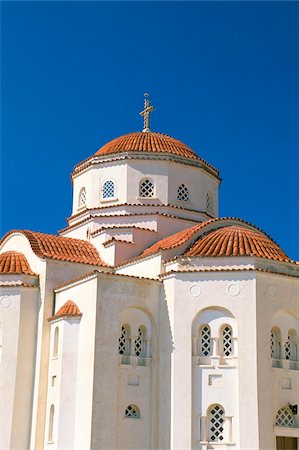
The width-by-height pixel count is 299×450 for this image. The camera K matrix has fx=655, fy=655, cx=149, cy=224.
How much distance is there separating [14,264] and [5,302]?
1.67 m

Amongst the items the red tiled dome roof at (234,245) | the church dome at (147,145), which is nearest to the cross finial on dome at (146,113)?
the church dome at (147,145)

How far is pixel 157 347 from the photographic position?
2248cm

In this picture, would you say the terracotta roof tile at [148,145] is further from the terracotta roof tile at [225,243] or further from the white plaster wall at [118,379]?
the white plaster wall at [118,379]

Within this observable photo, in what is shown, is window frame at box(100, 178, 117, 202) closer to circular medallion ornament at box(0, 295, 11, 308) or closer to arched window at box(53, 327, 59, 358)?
circular medallion ornament at box(0, 295, 11, 308)

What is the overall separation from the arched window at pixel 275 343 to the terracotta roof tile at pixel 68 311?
6.55 metres

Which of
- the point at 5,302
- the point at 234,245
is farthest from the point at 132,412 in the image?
the point at 234,245

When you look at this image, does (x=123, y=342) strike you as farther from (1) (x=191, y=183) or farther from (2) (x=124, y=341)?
(1) (x=191, y=183)

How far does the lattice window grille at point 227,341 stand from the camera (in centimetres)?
2152

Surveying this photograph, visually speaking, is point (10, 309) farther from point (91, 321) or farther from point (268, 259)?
point (268, 259)

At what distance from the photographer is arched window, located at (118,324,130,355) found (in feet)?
72.0

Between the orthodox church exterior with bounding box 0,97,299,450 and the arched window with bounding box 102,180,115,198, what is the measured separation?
12.3 feet

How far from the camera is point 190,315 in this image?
22.0 m

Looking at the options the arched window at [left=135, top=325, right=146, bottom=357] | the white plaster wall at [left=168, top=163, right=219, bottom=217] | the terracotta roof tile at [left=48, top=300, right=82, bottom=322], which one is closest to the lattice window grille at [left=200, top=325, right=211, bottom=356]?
the arched window at [left=135, top=325, right=146, bottom=357]

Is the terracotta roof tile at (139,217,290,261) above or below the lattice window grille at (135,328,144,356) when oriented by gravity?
above
